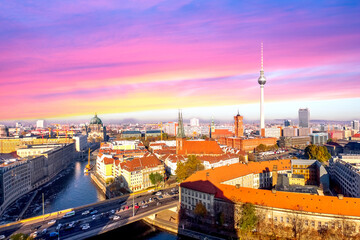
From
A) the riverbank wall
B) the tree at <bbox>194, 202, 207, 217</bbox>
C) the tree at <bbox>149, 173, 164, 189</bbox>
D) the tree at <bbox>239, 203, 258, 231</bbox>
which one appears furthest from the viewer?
the tree at <bbox>149, 173, 164, 189</bbox>

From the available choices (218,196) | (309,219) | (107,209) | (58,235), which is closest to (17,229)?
(58,235)

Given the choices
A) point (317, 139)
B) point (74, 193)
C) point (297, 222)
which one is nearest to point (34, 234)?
point (74, 193)

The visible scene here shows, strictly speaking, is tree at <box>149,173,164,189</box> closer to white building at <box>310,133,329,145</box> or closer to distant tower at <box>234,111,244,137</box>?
distant tower at <box>234,111,244,137</box>

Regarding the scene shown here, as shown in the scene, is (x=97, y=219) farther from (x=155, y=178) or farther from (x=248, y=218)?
(x=248, y=218)

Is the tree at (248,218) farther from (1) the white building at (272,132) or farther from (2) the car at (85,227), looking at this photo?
(1) the white building at (272,132)

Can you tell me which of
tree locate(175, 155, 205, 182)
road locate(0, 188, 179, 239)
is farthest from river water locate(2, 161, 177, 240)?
tree locate(175, 155, 205, 182)

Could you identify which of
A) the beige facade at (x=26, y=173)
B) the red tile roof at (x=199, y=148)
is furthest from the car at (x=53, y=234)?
the red tile roof at (x=199, y=148)
